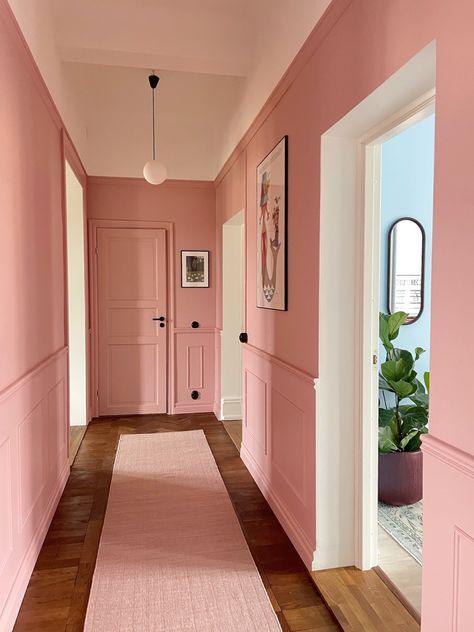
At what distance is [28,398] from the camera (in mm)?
2242

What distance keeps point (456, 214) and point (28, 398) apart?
6.56 feet

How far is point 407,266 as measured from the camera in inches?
142

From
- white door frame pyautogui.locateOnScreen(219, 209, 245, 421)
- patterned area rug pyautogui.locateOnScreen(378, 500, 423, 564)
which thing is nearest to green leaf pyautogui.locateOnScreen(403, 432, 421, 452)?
patterned area rug pyautogui.locateOnScreen(378, 500, 423, 564)

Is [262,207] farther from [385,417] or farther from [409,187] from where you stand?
[385,417]

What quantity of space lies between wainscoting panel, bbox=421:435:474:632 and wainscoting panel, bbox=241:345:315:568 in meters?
0.85

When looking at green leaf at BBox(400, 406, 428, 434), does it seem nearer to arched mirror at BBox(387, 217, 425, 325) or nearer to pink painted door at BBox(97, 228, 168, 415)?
arched mirror at BBox(387, 217, 425, 325)

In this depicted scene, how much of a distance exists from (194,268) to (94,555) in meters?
3.30

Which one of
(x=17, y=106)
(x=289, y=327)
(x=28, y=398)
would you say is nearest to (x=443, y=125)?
(x=289, y=327)

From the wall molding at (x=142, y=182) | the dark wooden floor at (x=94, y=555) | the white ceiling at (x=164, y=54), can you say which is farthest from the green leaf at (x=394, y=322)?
the wall molding at (x=142, y=182)

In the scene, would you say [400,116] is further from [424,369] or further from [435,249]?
[424,369]

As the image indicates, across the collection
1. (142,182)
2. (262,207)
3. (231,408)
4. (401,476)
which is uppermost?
(142,182)

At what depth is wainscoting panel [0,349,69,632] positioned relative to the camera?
1873 millimetres

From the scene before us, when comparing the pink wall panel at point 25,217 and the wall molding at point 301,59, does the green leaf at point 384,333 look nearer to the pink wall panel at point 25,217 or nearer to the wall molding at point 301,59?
the wall molding at point 301,59

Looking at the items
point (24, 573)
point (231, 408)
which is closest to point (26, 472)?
point (24, 573)
